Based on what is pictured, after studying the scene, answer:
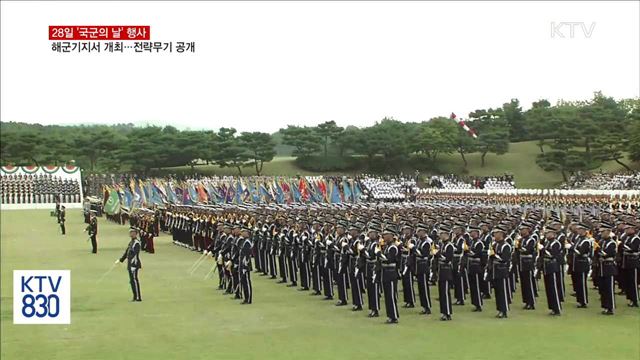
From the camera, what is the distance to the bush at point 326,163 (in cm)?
7062

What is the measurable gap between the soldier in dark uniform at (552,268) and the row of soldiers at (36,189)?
139ft

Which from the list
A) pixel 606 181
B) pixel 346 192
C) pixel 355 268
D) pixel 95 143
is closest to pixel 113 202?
pixel 346 192

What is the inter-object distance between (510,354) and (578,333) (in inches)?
85.7

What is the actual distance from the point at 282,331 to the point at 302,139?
58.3m

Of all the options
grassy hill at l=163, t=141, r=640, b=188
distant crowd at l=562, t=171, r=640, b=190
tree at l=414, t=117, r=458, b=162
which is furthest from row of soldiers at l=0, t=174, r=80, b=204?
distant crowd at l=562, t=171, r=640, b=190

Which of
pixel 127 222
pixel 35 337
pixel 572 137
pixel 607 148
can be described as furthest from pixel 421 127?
pixel 35 337

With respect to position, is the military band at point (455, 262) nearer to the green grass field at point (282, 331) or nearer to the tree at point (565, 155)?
the green grass field at point (282, 331)

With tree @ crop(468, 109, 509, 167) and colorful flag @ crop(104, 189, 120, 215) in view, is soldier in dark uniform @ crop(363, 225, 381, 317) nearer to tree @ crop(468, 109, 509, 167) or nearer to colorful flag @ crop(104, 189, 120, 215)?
colorful flag @ crop(104, 189, 120, 215)

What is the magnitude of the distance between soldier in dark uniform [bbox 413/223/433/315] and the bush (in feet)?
180

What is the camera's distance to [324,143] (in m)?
72.4

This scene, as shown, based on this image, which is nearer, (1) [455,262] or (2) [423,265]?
(2) [423,265]

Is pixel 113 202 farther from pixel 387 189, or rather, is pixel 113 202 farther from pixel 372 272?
pixel 372 272

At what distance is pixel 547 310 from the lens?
1559cm

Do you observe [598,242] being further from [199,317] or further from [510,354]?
[199,317]
